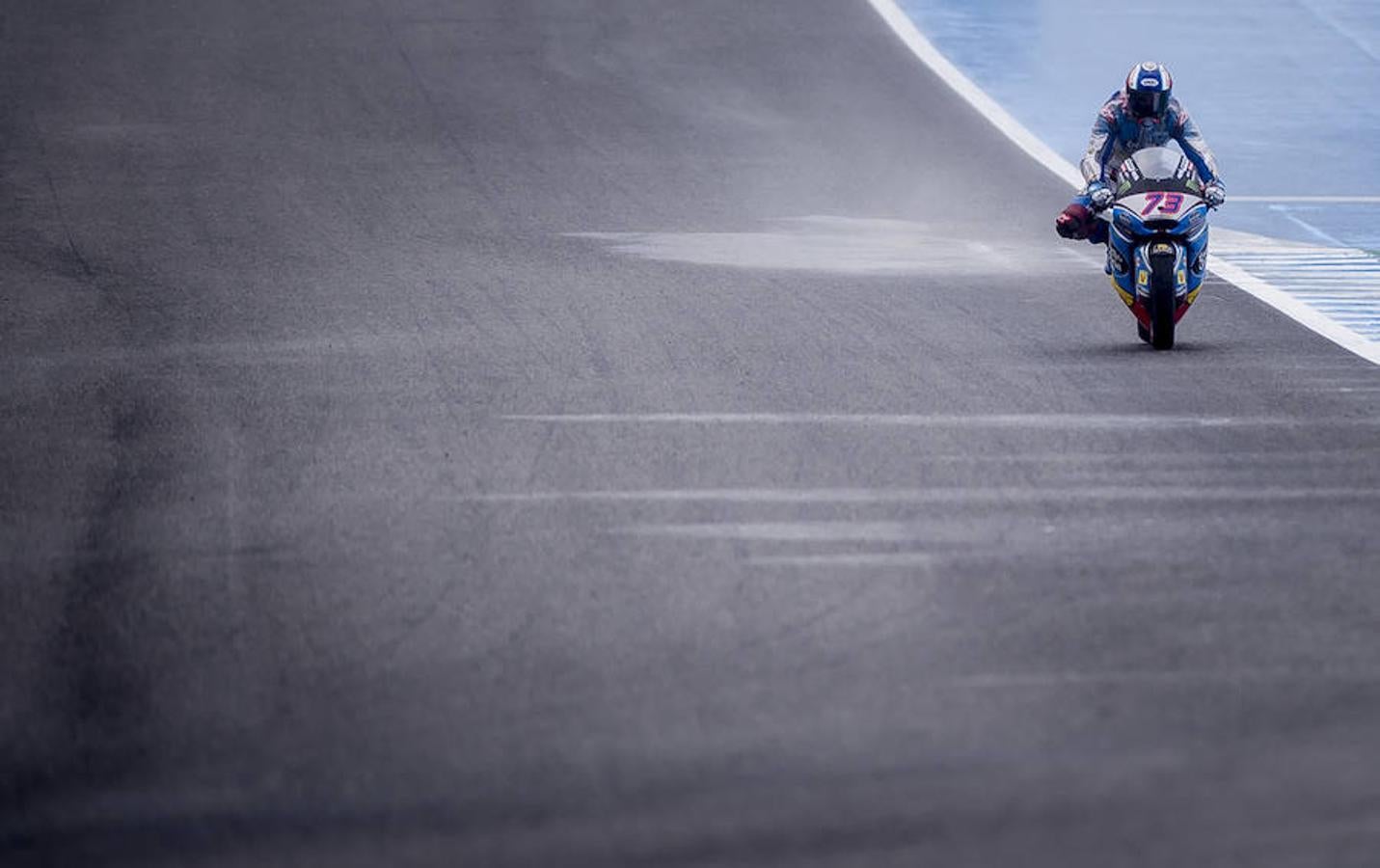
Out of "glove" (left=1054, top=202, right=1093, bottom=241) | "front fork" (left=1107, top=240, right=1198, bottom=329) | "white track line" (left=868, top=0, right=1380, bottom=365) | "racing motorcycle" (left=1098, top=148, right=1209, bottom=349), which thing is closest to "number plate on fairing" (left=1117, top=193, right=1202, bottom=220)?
"racing motorcycle" (left=1098, top=148, right=1209, bottom=349)

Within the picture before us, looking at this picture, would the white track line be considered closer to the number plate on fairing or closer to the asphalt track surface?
the asphalt track surface

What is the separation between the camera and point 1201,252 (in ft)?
39.0

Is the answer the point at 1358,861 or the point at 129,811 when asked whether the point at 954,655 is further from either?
the point at 129,811

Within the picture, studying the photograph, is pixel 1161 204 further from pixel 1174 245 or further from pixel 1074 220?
pixel 1074 220

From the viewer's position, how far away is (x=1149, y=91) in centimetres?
1231

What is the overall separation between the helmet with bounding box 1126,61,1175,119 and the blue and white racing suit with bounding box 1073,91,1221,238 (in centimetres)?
8

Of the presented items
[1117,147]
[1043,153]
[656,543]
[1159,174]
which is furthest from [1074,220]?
[1043,153]

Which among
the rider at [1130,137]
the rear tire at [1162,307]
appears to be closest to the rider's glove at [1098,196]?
the rider at [1130,137]

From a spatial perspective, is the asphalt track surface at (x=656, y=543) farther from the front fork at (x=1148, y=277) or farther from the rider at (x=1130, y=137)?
the rider at (x=1130, y=137)

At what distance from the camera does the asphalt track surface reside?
5.22 m

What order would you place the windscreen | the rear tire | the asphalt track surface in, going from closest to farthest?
1. the asphalt track surface
2. the rear tire
3. the windscreen

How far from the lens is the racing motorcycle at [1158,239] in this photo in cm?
1159

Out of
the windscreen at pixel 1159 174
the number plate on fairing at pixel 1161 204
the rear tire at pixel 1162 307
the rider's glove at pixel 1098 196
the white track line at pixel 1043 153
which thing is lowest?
the white track line at pixel 1043 153

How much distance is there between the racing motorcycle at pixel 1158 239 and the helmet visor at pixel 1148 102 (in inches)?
13.6
